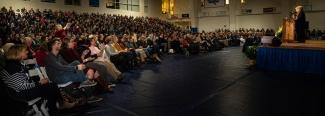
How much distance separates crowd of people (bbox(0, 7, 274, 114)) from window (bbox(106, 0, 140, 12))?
3.69 m

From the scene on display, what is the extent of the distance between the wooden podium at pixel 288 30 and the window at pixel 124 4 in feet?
57.1

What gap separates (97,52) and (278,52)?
4.71 m

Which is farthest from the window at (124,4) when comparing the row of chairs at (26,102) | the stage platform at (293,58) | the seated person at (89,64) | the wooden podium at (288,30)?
the row of chairs at (26,102)

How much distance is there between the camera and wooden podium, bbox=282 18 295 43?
8859 mm

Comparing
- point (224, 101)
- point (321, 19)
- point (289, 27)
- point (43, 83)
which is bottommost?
point (224, 101)

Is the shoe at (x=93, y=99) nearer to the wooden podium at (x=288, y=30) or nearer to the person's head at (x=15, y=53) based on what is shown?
the person's head at (x=15, y=53)

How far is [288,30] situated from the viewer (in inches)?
360

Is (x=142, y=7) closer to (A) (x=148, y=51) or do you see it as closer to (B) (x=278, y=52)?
(A) (x=148, y=51)

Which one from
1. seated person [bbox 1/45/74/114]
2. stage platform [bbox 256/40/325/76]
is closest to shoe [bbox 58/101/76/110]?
seated person [bbox 1/45/74/114]

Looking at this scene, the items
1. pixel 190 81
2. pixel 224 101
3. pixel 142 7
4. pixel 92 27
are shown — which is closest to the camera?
pixel 224 101

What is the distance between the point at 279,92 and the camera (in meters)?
5.44

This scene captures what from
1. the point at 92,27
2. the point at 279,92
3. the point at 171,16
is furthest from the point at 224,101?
the point at 171,16

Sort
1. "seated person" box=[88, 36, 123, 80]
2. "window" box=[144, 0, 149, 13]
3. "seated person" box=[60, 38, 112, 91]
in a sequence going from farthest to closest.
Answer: "window" box=[144, 0, 149, 13] < "seated person" box=[88, 36, 123, 80] < "seated person" box=[60, 38, 112, 91]

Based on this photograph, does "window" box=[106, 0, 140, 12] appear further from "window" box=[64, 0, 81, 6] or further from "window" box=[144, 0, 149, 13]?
"window" box=[64, 0, 81, 6]
